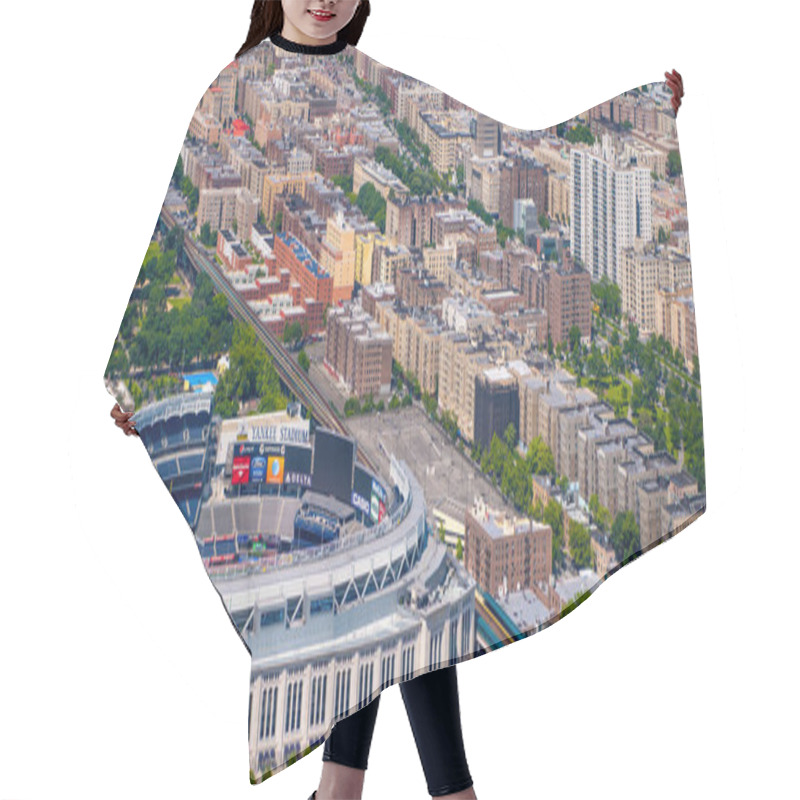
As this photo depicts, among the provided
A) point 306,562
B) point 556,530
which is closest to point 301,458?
point 306,562

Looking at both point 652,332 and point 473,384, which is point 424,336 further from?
point 652,332

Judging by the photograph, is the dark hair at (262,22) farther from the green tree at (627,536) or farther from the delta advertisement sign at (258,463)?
the green tree at (627,536)

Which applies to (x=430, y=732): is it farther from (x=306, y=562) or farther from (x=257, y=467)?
(x=257, y=467)

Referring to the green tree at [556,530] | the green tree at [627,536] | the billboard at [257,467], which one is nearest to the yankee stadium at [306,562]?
the billboard at [257,467]

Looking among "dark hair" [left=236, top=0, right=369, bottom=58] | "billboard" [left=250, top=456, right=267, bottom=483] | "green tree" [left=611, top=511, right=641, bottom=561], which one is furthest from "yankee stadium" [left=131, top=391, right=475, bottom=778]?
"dark hair" [left=236, top=0, right=369, bottom=58]

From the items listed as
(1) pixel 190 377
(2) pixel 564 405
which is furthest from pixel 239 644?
(2) pixel 564 405

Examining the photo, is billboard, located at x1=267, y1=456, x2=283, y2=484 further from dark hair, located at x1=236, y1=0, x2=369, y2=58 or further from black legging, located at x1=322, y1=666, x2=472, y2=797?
dark hair, located at x1=236, y1=0, x2=369, y2=58
